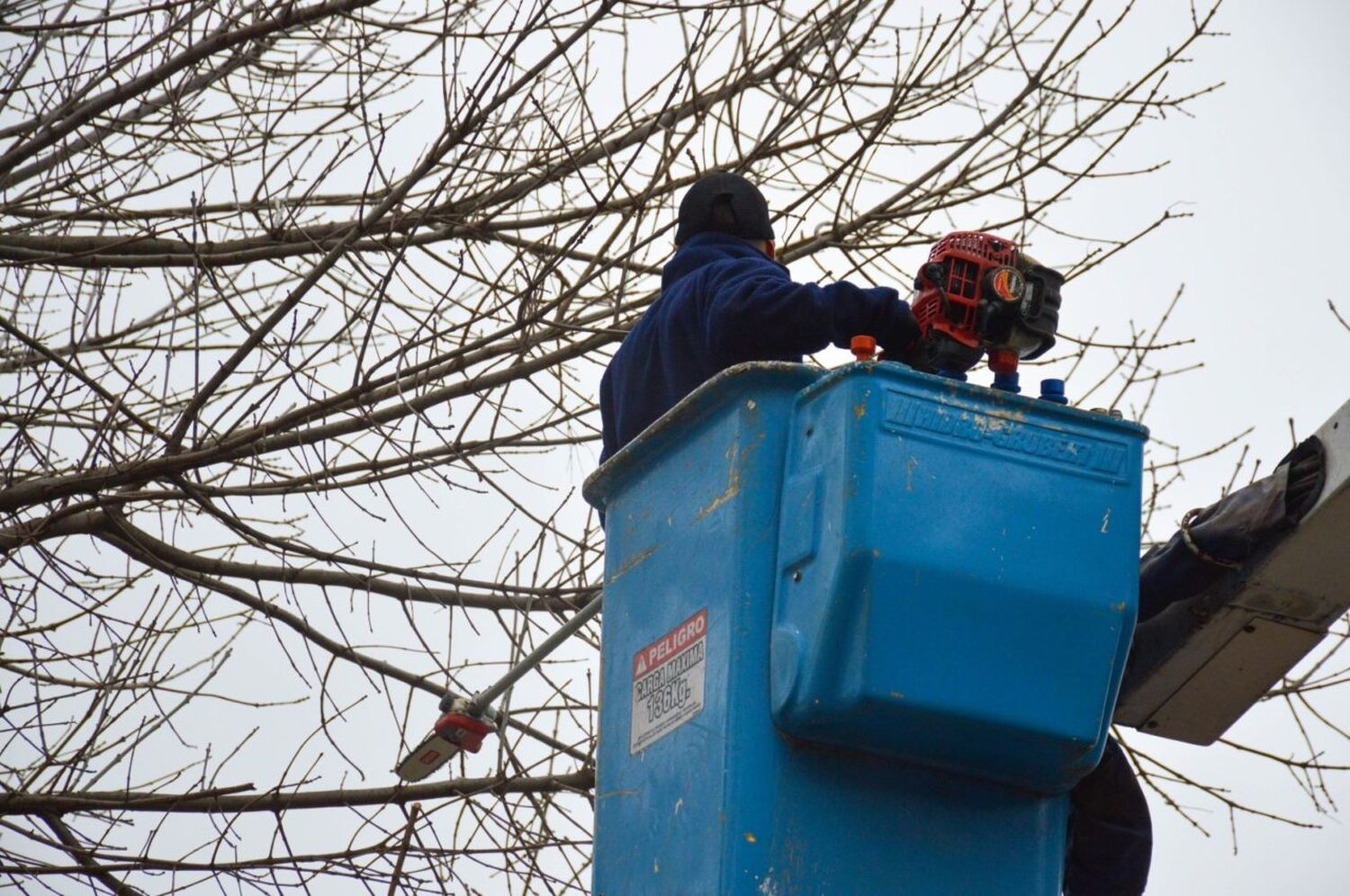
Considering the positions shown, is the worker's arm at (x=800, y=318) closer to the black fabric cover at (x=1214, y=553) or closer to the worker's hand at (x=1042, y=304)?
the worker's hand at (x=1042, y=304)

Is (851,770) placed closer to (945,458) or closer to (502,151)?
(945,458)

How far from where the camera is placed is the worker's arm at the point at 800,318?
3.02 metres

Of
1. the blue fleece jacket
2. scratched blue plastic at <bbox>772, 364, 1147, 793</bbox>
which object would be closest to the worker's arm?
the blue fleece jacket

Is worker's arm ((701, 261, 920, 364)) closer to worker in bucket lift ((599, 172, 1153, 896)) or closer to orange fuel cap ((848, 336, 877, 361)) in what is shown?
worker in bucket lift ((599, 172, 1153, 896))

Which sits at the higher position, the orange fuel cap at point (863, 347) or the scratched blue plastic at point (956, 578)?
the orange fuel cap at point (863, 347)

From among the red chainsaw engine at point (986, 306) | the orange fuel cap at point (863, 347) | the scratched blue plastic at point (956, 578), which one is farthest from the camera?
the red chainsaw engine at point (986, 306)

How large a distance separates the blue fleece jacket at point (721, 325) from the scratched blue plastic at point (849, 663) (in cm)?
21

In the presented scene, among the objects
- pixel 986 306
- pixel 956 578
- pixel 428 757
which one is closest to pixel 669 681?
pixel 956 578

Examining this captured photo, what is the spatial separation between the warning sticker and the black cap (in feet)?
3.25

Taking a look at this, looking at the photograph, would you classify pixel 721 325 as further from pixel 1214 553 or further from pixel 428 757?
pixel 428 757

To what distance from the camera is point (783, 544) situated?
9.00 ft

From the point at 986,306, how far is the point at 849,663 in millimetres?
673

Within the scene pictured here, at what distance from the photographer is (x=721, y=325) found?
3.12 meters

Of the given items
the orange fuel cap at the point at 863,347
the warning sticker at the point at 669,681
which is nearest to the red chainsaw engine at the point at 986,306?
the orange fuel cap at the point at 863,347
